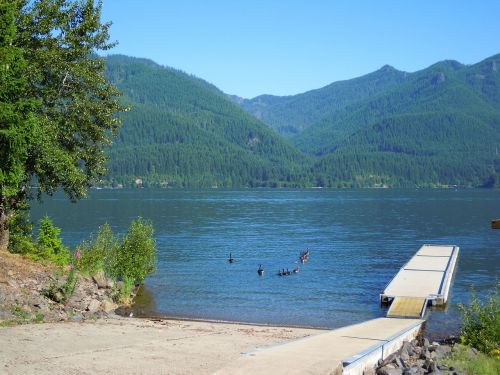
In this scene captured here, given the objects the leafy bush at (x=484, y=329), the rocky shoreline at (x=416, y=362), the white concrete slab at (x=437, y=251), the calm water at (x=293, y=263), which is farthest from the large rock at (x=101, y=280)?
the white concrete slab at (x=437, y=251)

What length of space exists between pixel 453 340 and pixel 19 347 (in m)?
18.5

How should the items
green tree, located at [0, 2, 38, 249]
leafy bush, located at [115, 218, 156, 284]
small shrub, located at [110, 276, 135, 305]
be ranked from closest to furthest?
green tree, located at [0, 2, 38, 249] → small shrub, located at [110, 276, 135, 305] → leafy bush, located at [115, 218, 156, 284]

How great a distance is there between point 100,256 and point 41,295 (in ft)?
28.0

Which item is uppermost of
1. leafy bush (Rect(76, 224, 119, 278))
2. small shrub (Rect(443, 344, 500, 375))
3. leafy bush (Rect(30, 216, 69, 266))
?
leafy bush (Rect(30, 216, 69, 266))

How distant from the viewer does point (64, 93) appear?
3100cm

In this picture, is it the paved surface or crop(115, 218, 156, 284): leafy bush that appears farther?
crop(115, 218, 156, 284): leafy bush

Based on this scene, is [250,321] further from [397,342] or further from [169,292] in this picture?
[397,342]

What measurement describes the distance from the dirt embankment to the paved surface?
35.2 ft

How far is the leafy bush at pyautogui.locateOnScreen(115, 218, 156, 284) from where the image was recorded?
39.4 metres

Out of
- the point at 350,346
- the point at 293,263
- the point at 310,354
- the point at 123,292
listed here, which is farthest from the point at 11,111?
the point at 293,263

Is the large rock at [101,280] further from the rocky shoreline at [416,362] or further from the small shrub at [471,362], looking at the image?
the small shrub at [471,362]

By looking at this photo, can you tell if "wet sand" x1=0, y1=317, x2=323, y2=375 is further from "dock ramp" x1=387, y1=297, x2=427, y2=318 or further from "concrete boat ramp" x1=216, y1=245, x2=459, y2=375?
"dock ramp" x1=387, y1=297, x2=427, y2=318

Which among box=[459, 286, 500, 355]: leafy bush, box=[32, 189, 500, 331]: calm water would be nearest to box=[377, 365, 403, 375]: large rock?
box=[459, 286, 500, 355]: leafy bush

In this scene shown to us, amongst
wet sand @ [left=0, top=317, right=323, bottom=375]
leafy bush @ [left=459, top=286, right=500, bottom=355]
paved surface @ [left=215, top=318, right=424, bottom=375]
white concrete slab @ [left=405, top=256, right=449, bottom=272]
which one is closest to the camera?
paved surface @ [left=215, top=318, right=424, bottom=375]
